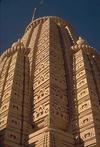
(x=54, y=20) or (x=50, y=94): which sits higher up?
(x=54, y=20)

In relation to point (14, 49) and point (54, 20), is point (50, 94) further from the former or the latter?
point (54, 20)

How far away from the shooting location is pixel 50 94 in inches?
909

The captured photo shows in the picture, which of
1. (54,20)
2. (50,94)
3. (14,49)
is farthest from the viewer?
(54,20)

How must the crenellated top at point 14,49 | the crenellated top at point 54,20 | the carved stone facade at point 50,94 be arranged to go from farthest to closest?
the crenellated top at point 54,20
the crenellated top at point 14,49
the carved stone facade at point 50,94

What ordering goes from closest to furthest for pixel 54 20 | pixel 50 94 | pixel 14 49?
pixel 50 94 → pixel 14 49 → pixel 54 20

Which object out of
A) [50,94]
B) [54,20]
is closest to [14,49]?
[50,94]

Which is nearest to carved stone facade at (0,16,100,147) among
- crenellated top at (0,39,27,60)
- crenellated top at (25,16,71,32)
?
crenellated top at (0,39,27,60)

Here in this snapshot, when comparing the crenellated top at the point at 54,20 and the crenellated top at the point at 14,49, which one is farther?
the crenellated top at the point at 54,20

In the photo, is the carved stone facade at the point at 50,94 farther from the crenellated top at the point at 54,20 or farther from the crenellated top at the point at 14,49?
the crenellated top at the point at 54,20

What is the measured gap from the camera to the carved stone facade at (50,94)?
19922 mm

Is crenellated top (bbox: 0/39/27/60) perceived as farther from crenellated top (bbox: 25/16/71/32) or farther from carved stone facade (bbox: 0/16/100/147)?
crenellated top (bbox: 25/16/71/32)

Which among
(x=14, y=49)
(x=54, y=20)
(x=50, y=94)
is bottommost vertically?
(x=50, y=94)

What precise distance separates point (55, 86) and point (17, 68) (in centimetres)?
449

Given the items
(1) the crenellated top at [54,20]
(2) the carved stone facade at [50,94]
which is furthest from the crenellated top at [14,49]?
(1) the crenellated top at [54,20]
